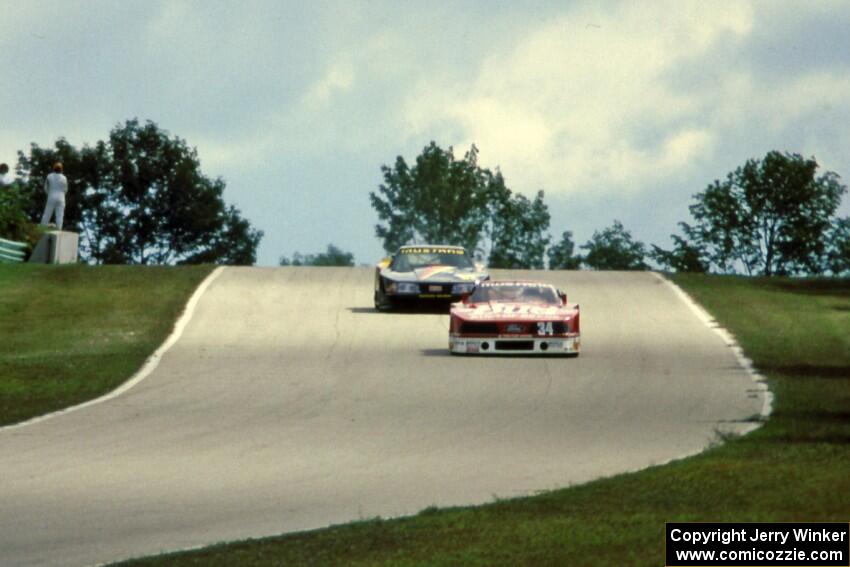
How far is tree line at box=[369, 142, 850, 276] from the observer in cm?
10756

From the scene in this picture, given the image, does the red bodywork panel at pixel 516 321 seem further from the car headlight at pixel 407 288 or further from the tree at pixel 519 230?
the tree at pixel 519 230

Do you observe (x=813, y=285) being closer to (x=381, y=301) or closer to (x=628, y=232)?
(x=381, y=301)

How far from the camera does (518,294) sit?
96.6 feet

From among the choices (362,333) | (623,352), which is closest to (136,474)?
(623,352)

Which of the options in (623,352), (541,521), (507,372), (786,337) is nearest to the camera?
(541,521)

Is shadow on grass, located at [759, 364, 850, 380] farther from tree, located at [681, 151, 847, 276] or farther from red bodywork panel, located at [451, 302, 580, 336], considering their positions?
tree, located at [681, 151, 847, 276]

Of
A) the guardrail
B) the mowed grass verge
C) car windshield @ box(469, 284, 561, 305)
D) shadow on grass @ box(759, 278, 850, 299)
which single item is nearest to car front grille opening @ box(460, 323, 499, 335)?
car windshield @ box(469, 284, 561, 305)

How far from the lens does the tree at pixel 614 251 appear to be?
420 feet

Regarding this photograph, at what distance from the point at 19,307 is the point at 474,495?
23.9 metres

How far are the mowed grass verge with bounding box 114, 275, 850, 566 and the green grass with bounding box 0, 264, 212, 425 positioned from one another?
27.8 feet

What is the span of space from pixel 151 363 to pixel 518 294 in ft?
20.3

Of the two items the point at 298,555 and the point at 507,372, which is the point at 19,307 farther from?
the point at 298,555

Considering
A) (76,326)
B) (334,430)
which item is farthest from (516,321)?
(334,430)

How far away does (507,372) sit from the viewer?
25.4m
